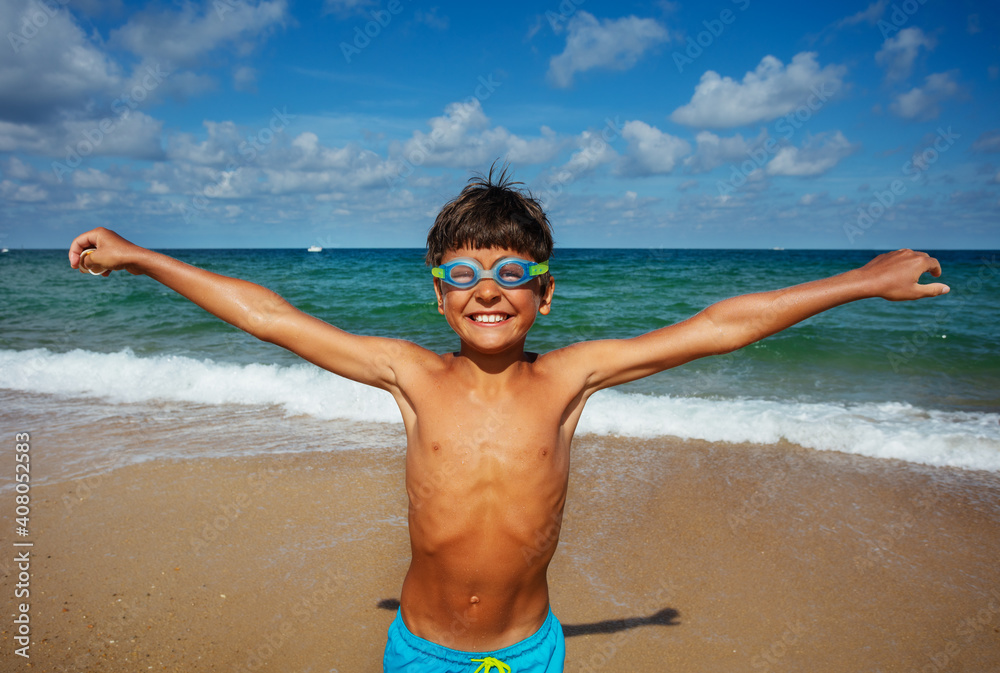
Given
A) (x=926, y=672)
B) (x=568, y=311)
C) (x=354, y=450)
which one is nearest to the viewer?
(x=926, y=672)

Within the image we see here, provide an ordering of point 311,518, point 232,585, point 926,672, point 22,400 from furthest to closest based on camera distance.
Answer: point 22,400 → point 311,518 → point 232,585 → point 926,672

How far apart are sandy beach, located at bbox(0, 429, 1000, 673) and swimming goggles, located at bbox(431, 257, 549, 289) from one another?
2.10m

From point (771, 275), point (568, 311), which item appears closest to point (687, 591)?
point (568, 311)

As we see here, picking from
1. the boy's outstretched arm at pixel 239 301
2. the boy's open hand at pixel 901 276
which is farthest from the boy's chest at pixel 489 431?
the boy's open hand at pixel 901 276

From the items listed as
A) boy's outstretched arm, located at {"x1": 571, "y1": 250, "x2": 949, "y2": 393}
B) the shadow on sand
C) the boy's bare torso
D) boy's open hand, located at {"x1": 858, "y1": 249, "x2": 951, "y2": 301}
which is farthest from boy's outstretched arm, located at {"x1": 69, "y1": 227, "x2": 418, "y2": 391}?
the shadow on sand

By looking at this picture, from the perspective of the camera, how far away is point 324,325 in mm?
2164

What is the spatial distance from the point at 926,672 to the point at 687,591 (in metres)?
1.19

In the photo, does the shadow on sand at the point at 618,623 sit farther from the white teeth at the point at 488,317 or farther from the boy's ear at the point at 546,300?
the white teeth at the point at 488,317

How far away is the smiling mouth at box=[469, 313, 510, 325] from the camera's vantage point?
206 cm

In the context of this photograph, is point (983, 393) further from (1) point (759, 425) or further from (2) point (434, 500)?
(2) point (434, 500)

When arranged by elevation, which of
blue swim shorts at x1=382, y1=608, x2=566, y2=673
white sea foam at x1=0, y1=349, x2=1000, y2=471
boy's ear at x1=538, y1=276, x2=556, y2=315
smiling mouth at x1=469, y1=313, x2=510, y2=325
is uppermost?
boy's ear at x1=538, y1=276, x2=556, y2=315

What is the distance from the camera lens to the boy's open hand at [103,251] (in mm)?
2031

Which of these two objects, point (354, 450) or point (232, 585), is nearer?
point (232, 585)

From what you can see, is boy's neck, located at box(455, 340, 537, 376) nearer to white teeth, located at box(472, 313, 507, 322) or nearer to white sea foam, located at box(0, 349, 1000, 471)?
white teeth, located at box(472, 313, 507, 322)
